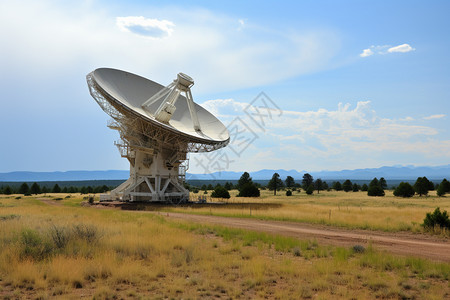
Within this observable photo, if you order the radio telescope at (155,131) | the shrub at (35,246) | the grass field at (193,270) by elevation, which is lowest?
the grass field at (193,270)

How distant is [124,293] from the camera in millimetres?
8477

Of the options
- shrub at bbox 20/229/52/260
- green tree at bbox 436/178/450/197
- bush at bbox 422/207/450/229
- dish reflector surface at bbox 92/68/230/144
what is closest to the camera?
shrub at bbox 20/229/52/260

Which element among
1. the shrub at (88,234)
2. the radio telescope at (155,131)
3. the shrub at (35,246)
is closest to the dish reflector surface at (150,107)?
the radio telescope at (155,131)

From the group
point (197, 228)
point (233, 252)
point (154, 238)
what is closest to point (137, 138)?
point (197, 228)

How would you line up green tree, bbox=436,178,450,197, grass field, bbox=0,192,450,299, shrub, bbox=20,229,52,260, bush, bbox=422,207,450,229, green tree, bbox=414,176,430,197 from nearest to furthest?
grass field, bbox=0,192,450,299 < shrub, bbox=20,229,52,260 < bush, bbox=422,207,450,229 < green tree, bbox=436,178,450,197 < green tree, bbox=414,176,430,197

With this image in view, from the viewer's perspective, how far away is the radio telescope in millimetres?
34125

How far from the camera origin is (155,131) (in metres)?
36.2

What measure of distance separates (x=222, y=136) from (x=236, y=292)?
32532 mm

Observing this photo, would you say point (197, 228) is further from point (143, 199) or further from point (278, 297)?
point (143, 199)

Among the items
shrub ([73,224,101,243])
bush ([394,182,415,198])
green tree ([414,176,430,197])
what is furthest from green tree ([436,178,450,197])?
shrub ([73,224,101,243])

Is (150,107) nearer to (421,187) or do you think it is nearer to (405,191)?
(405,191)

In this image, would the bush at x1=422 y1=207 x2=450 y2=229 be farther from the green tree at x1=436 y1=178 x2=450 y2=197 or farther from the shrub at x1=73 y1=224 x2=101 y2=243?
the green tree at x1=436 y1=178 x2=450 y2=197

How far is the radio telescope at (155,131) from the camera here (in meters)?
34.1

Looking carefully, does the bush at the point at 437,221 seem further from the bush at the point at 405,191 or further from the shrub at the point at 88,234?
the bush at the point at 405,191
